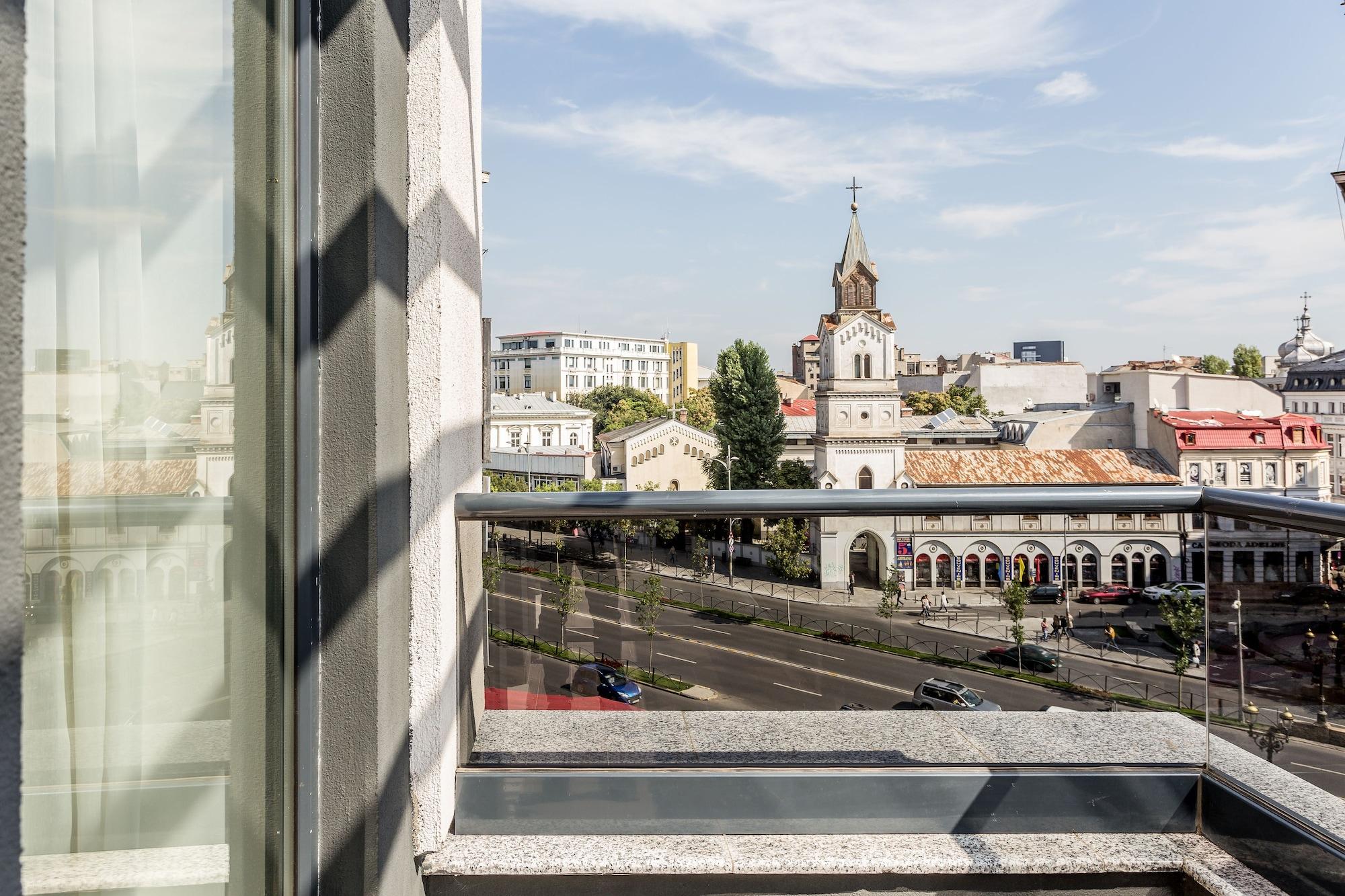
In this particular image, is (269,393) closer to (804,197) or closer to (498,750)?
(498,750)

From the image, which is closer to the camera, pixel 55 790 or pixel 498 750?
pixel 55 790

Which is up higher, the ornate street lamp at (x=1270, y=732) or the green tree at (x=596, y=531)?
the green tree at (x=596, y=531)

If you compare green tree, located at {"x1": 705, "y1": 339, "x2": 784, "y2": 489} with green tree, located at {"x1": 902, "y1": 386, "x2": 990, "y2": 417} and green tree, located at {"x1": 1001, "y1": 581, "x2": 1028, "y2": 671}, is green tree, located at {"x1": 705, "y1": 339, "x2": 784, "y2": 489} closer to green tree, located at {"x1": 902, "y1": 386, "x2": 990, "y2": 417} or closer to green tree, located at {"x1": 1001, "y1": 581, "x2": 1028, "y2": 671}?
green tree, located at {"x1": 902, "y1": 386, "x2": 990, "y2": 417}

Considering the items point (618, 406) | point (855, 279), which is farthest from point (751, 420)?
point (618, 406)

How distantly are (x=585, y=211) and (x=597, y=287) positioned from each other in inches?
559

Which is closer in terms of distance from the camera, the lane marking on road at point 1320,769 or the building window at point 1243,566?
the lane marking on road at point 1320,769

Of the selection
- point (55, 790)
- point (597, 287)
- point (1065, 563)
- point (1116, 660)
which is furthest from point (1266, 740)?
point (597, 287)

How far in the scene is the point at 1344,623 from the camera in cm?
136

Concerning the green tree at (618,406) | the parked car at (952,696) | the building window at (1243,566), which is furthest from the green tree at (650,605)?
the green tree at (618,406)

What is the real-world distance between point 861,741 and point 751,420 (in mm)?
40149

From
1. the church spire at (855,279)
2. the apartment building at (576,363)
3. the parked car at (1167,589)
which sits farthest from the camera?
the apartment building at (576,363)

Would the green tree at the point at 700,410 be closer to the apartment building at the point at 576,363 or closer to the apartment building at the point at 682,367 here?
the apartment building at the point at 576,363

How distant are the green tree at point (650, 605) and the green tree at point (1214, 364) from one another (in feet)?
260

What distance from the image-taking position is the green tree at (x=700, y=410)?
211 feet
